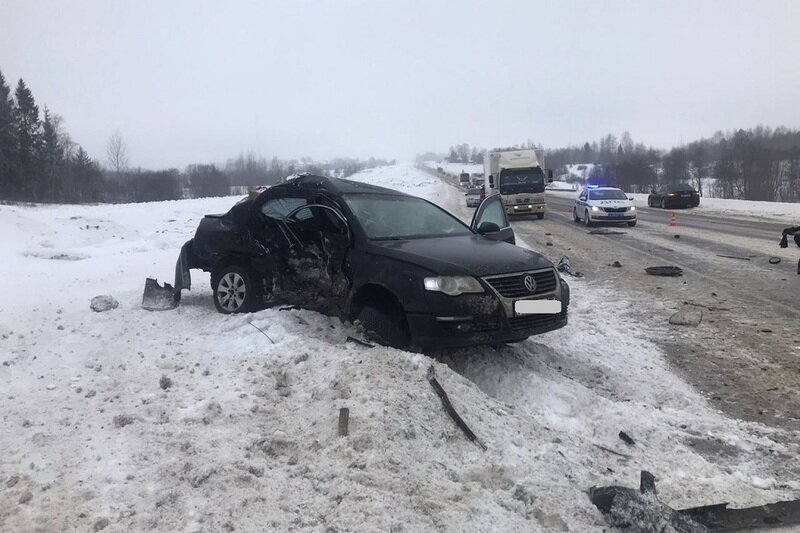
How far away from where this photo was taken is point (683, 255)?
13656 millimetres

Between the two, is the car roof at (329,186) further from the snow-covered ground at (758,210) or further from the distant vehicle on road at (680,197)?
the distant vehicle on road at (680,197)

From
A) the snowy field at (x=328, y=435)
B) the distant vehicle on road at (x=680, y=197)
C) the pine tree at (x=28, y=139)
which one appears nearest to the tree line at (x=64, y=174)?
the pine tree at (x=28, y=139)

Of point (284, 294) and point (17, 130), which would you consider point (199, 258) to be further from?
point (17, 130)

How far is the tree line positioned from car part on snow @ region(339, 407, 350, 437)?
6145cm

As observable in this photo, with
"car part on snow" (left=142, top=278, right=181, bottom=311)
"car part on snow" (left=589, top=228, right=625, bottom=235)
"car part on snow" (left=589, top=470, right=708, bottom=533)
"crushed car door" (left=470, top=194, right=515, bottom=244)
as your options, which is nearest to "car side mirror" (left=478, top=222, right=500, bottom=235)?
"crushed car door" (left=470, top=194, right=515, bottom=244)

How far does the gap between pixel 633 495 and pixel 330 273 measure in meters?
3.56

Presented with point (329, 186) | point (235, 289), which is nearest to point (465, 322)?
point (329, 186)

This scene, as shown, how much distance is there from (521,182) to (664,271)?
49.9ft

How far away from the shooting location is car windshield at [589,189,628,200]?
23266 millimetres

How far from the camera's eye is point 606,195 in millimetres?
23609

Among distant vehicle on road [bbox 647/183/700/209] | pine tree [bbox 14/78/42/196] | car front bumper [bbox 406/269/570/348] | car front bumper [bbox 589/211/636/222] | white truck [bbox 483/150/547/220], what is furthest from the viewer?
pine tree [bbox 14/78/42/196]

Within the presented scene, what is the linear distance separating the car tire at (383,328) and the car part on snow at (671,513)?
2.12 m

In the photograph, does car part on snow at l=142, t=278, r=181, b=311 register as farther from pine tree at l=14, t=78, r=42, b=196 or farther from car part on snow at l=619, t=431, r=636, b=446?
pine tree at l=14, t=78, r=42, b=196

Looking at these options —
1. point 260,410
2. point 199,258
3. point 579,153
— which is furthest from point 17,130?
point 579,153
